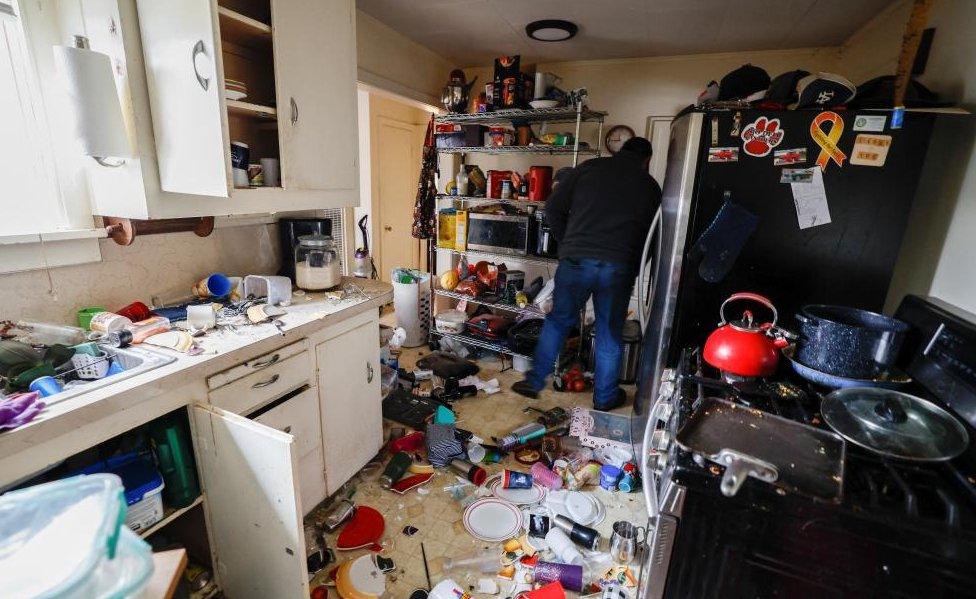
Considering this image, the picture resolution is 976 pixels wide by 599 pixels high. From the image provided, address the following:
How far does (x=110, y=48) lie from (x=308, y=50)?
64 cm

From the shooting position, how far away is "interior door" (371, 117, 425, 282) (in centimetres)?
421

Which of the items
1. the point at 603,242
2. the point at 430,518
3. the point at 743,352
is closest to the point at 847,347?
the point at 743,352

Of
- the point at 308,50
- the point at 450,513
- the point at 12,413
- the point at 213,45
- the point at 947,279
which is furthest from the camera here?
the point at 450,513

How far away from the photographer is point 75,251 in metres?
1.48

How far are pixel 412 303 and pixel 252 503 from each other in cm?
245

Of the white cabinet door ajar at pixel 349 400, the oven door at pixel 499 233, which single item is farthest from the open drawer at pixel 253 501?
the oven door at pixel 499 233

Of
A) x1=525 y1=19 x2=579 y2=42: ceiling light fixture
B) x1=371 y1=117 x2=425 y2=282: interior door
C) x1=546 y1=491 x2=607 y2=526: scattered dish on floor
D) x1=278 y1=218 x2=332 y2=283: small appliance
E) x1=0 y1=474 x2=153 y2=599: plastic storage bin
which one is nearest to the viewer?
x1=0 y1=474 x2=153 y2=599: plastic storage bin

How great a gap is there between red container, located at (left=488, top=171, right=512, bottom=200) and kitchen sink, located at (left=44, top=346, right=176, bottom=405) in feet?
8.03

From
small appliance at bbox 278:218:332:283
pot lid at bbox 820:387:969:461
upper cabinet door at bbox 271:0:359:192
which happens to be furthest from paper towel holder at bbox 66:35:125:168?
pot lid at bbox 820:387:969:461

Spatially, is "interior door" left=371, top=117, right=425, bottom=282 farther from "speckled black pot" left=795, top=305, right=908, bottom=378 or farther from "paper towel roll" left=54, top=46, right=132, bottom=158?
"speckled black pot" left=795, top=305, right=908, bottom=378

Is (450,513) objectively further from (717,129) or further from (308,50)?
(308,50)

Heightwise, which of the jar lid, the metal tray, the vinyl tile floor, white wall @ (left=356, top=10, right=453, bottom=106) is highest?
white wall @ (left=356, top=10, right=453, bottom=106)

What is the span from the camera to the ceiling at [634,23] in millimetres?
2379

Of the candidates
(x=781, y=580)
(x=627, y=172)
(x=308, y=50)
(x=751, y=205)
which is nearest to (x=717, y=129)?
(x=751, y=205)
